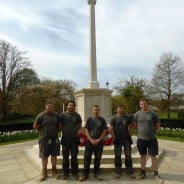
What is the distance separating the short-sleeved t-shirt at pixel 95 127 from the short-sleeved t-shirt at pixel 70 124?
0.29 metres

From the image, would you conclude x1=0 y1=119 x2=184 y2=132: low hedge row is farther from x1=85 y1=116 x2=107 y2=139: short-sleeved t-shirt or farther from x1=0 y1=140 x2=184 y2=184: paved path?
x1=85 y1=116 x2=107 y2=139: short-sleeved t-shirt

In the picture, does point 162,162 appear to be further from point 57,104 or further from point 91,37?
point 57,104

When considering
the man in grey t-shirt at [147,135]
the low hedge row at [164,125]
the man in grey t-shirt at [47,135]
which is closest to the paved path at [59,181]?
the man in grey t-shirt at [147,135]

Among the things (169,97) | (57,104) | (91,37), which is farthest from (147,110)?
(57,104)

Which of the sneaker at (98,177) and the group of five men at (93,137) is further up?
the group of five men at (93,137)

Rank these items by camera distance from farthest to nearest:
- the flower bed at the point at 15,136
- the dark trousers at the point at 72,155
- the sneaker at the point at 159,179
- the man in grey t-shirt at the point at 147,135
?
the flower bed at the point at 15,136, the dark trousers at the point at 72,155, the man in grey t-shirt at the point at 147,135, the sneaker at the point at 159,179

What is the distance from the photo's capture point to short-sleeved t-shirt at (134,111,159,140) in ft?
19.8

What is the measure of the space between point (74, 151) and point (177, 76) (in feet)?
86.1

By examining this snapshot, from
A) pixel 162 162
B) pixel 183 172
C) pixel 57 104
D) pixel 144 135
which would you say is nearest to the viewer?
pixel 144 135

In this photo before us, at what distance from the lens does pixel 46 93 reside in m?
35.3

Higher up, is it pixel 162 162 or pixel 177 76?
pixel 177 76

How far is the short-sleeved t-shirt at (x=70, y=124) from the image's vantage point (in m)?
6.18

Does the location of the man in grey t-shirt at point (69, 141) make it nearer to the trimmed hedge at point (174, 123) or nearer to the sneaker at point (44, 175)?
the sneaker at point (44, 175)

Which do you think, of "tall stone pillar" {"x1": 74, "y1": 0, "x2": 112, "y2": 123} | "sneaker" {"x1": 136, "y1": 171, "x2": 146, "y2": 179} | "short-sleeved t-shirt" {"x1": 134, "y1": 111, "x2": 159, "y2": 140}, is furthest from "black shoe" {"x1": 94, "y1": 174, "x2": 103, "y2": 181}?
"tall stone pillar" {"x1": 74, "y1": 0, "x2": 112, "y2": 123}
